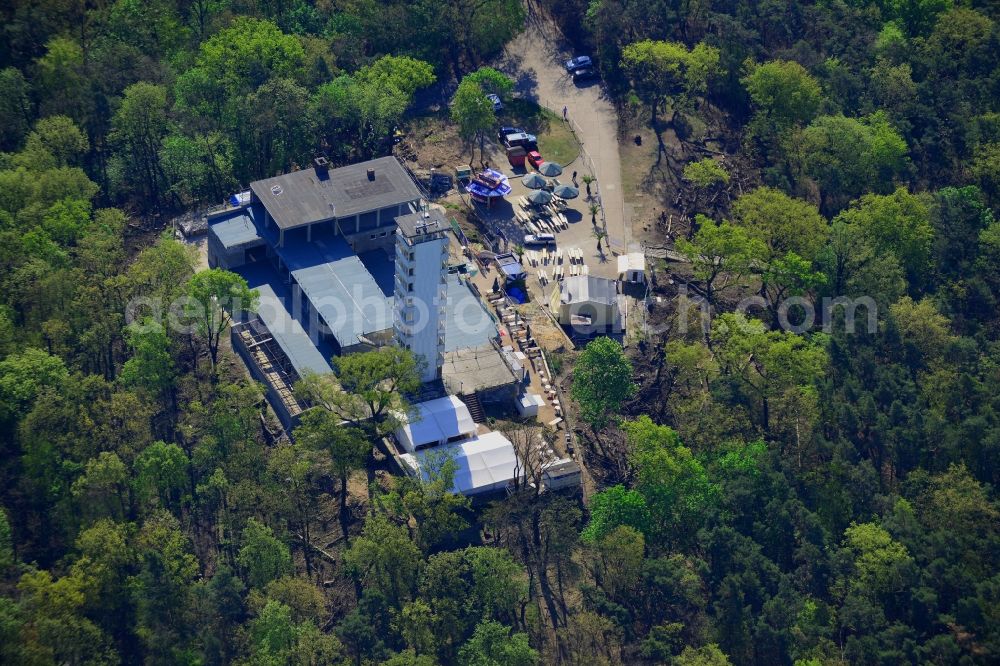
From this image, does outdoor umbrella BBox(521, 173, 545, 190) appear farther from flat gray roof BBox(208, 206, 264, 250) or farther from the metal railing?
flat gray roof BBox(208, 206, 264, 250)

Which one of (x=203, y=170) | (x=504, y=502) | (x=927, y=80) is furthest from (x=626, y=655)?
(x=927, y=80)

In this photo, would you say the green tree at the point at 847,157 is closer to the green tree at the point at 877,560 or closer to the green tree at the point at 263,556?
the green tree at the point at 877,560

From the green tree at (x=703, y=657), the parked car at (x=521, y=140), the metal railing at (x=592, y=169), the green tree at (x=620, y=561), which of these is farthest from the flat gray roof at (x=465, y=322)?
the green tree at (x=703, y=657)

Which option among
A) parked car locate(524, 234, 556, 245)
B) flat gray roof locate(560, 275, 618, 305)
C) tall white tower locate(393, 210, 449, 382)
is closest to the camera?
tall white tower locate(393, 210, 449, 382)

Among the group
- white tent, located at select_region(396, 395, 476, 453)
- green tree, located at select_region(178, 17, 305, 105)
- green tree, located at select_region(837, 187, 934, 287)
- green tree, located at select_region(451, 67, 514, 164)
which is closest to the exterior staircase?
white tent, located at select_region(396, 395, 476, 453)

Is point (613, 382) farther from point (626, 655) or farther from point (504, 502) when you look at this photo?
point (626, 655)

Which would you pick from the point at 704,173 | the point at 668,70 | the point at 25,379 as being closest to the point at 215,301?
the point at 25,379
